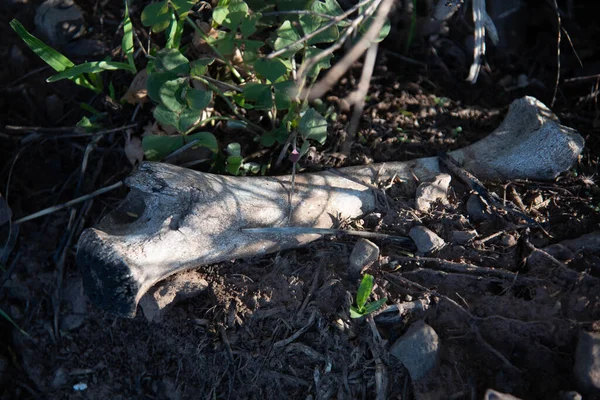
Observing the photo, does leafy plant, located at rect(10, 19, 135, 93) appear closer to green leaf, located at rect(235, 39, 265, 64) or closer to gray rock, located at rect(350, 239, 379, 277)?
green leaf, located at rect(235, 39, 265, 64)

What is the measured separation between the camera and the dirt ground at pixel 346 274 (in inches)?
64.1

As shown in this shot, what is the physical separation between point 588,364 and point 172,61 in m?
1.74

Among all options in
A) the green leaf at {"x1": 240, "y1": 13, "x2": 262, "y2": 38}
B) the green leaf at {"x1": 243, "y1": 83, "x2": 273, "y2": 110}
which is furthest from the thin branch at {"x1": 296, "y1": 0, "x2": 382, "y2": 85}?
the green leaf at {"x1": 240, "y1": 13, "x2": 262, "y2": 38}

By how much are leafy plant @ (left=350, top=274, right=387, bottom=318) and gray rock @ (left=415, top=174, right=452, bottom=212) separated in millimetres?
441

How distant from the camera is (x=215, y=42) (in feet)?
6.44

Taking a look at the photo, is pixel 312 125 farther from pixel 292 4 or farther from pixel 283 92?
pixel 292 4

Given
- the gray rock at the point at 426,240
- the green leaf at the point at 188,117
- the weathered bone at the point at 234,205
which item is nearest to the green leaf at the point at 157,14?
the green leaf at the point at 188,117

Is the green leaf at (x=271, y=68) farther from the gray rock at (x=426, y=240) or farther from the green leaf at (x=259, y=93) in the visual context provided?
the gray rock at (x=426, y=240)

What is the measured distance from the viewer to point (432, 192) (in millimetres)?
1917

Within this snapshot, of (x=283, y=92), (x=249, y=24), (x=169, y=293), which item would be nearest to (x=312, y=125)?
(x=283, y=92)

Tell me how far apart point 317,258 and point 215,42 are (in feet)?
3.18

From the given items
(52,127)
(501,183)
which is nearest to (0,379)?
(52,127)

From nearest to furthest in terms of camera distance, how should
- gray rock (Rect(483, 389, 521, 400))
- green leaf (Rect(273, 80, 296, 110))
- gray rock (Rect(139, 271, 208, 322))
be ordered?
gray rock (Rect(483, 389, 521, 400)), gray rock (Rect(139, 271, 208, 322)), green leaf (Rect(273, 80, 296, 110))

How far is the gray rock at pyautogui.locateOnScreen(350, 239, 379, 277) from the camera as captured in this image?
69.9 inches
